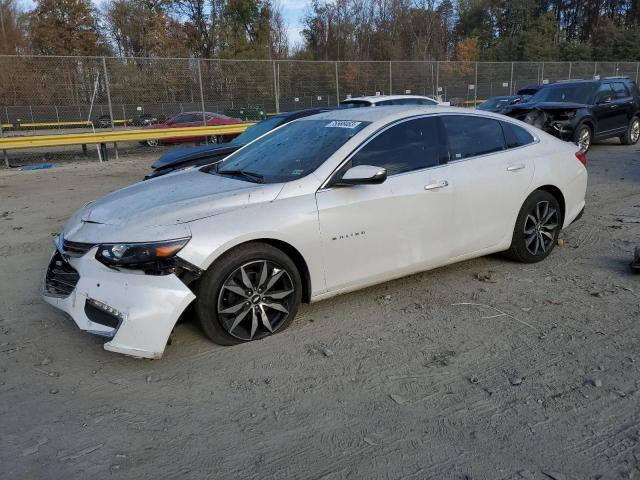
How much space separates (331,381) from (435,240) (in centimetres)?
168

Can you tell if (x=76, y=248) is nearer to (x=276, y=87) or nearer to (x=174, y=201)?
(x=174, y=201)

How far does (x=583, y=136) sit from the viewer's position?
40.8 feet

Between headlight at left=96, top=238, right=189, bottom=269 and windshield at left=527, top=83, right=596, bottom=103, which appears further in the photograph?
windshield at left=527, top=83, right=596, bottom=103

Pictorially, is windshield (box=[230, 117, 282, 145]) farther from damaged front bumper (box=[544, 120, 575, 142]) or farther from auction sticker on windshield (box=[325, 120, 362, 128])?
damaged front bumper (box=[544, 120, 575, 142])

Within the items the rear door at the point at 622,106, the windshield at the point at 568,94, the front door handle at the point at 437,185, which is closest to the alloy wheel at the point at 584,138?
the windshield at the point at 568,94

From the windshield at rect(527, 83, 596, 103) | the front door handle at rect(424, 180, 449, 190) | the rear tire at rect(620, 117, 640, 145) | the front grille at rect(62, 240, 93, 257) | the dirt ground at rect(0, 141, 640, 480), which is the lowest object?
the dirt ground at rect(0, 141, 640, 480)

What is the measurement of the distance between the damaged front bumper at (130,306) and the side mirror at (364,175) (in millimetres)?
1369

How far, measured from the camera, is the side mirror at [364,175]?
3.81 metres

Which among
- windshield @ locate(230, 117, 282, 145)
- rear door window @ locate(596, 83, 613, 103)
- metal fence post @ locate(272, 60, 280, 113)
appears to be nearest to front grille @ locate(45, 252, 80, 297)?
windshield @ locate(230, 117, 282, 145)

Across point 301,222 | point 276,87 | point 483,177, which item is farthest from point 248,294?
point 276,87

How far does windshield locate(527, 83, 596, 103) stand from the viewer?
12.9 metres

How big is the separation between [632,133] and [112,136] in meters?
14.1

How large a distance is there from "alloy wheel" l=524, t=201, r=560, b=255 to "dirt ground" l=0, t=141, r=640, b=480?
1.29 feet

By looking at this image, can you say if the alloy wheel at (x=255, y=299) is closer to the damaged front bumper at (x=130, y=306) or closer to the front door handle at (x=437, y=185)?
the damaged front bumper at (x=130, y=306)
